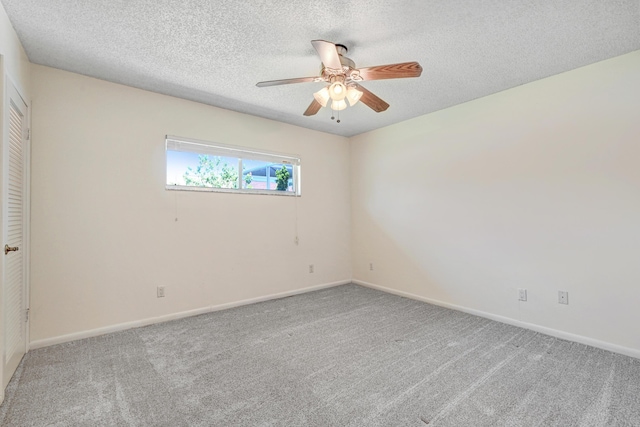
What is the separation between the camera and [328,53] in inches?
73.5

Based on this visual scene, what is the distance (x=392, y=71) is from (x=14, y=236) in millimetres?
2910

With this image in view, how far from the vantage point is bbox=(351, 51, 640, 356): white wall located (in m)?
2.39

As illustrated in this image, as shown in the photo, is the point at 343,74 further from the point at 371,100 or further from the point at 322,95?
the point at 371,100

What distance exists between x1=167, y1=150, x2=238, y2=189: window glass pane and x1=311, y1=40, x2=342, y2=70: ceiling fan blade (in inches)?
80.9

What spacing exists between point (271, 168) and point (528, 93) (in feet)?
9.83

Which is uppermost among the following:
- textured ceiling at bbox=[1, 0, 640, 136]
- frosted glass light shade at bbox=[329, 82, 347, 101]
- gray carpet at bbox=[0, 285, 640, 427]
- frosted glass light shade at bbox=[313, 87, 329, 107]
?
textured ceiling at bbox=[1, 0, 640, 136]

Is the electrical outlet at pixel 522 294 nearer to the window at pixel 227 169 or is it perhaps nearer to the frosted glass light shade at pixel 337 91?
the frosted glass light shade at pixel 337 91

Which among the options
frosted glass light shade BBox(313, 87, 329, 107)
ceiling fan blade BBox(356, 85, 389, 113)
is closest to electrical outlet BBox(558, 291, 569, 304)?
ceiling fan blade BBox(356, 85, 389, 113)

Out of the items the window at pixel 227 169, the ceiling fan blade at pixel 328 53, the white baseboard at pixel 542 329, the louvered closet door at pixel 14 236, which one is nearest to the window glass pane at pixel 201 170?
the window at pixel 227 169

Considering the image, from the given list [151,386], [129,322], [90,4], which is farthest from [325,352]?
[90,4]

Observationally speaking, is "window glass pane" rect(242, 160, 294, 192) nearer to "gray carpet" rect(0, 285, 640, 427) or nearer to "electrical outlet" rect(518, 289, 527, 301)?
"gray carpet" rect(0, 285, 640, 427)

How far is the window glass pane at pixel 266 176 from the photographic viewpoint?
3814 mm

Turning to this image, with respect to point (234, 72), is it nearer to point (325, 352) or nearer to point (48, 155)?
point (48, 155)

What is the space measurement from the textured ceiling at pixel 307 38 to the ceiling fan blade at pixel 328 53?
24cm
